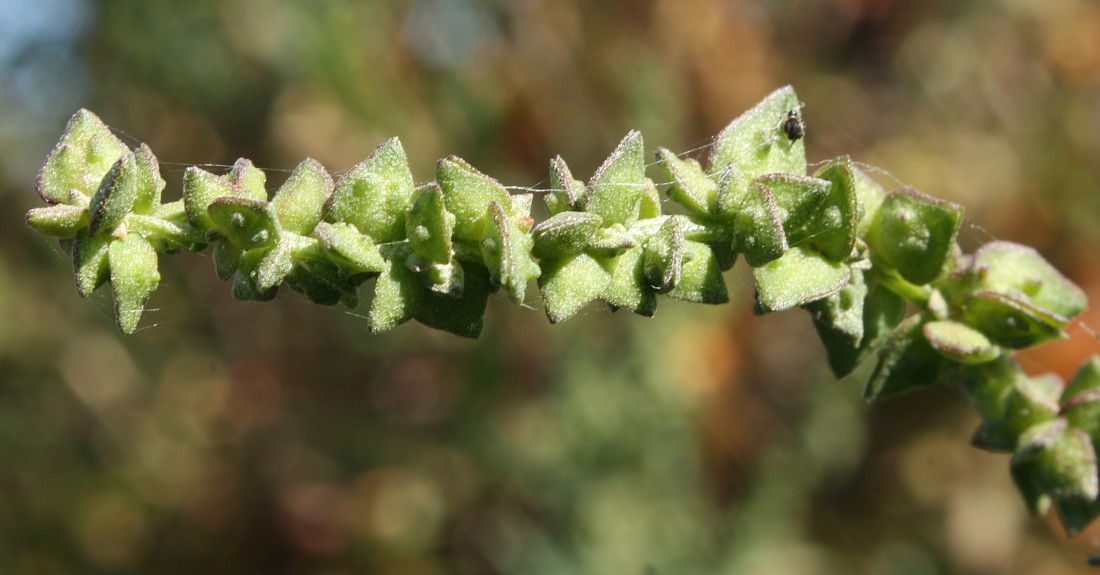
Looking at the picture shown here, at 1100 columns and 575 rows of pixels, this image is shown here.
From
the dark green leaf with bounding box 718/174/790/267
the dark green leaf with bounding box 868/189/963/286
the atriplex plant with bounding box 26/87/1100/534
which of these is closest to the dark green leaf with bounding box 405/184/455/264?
the atriplex plant with bounding box 26/87/1100/534

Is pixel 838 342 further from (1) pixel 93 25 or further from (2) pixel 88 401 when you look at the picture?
(1) pixel 93 25

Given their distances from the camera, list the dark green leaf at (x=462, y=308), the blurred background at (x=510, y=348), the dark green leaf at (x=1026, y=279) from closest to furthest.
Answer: the dark green leaf at (x=462, y=308), the dark green leaf at (x=1026, y=279), the blurred background at (x=510, y=348)

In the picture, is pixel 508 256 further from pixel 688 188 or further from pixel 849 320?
pixel 849 320

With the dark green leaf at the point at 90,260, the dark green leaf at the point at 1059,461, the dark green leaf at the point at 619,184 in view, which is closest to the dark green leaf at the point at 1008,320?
the dark green leaf at the point at 1059,461

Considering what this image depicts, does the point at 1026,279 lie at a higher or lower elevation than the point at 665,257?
lower

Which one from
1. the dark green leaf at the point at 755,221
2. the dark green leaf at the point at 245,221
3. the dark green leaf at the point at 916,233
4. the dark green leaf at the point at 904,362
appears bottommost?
the dark green leaf at the point at 904,362

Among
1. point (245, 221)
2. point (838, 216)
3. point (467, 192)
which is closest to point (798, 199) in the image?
point (838, 216)

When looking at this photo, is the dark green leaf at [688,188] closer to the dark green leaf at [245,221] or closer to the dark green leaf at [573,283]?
the dark green leaf at [573,283]

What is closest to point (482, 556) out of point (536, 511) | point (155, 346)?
point (536, 511)
